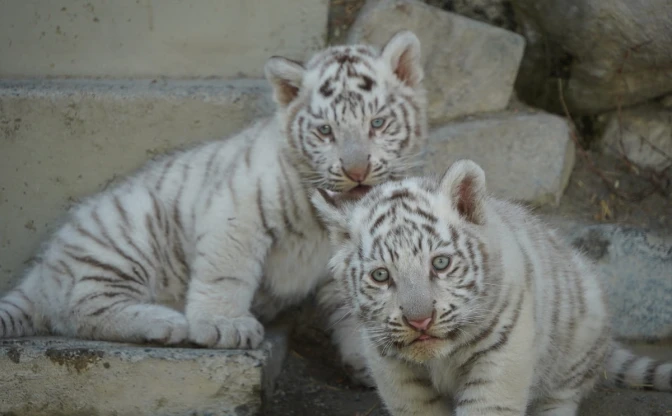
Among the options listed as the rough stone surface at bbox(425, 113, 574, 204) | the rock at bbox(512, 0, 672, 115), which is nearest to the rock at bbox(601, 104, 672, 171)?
the rock at bbox(512, 0, 672, 115)

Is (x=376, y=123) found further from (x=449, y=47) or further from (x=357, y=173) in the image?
(x=449, y=47)

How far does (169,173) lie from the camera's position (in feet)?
15.1

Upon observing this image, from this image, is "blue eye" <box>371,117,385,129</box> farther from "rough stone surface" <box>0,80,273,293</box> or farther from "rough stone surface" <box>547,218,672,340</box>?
"rough stone surface" <box>547,218,672,340</box>

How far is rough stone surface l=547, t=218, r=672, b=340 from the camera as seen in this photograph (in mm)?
4609

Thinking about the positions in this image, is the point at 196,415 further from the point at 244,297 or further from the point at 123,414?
the point at 244,297

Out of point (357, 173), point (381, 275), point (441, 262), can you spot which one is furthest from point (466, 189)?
point (357, 173)

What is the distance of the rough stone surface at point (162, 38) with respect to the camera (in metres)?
4.95

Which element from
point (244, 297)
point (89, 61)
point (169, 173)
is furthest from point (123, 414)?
point (89, 61)

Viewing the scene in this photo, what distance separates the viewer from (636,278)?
15.3 ft

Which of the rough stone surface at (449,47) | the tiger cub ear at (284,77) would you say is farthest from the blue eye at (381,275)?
the rough stone surface at (449,47)

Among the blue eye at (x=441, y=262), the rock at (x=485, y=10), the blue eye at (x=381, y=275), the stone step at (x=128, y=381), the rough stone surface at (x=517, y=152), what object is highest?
the rock at (x=485, y=10)

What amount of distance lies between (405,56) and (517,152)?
969 millimetres

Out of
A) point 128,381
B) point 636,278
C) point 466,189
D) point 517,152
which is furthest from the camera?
point 517,152

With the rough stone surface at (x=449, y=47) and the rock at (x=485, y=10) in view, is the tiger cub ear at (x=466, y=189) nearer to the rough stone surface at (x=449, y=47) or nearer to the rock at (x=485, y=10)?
the rough stone surface at (x=449, y=47)
